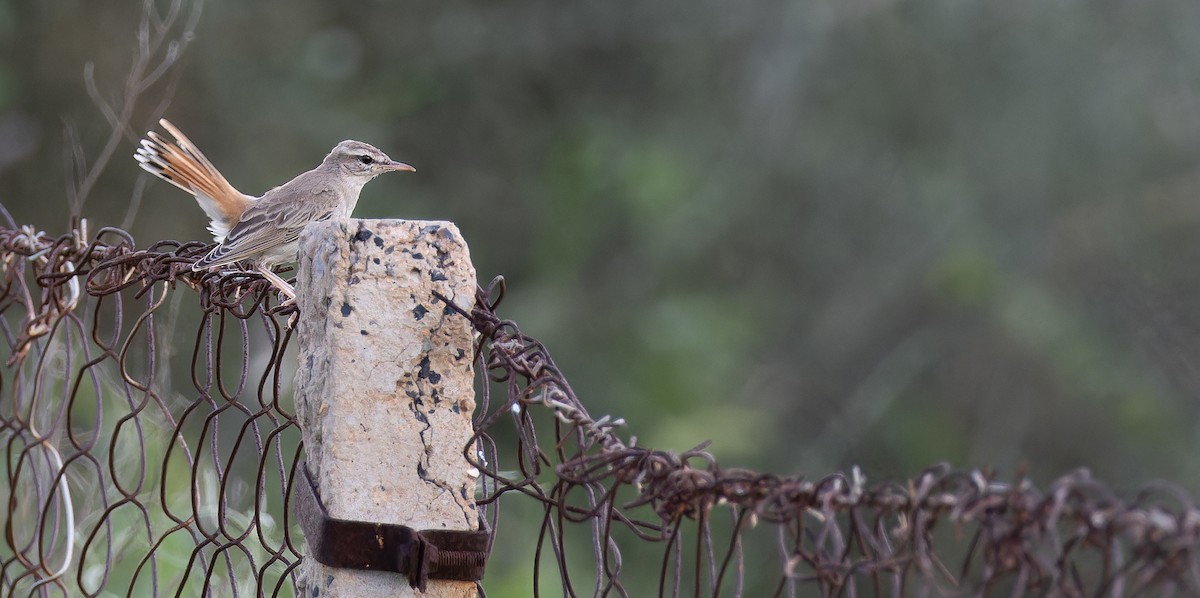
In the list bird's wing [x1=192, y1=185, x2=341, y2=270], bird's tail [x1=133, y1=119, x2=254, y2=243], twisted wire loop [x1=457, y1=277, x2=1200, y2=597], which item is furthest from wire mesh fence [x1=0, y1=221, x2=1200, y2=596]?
bird's tail [x1=133, y1=119, x2=254, y2=243]

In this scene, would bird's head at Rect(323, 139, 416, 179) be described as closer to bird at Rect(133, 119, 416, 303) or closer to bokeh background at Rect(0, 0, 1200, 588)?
bird at Rect(133, 119, 416, 303)

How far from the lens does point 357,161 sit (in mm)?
3793

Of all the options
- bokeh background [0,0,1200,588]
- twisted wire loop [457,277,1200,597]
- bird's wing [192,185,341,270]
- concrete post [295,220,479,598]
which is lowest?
twisted wire loop [457,277,1200,597]

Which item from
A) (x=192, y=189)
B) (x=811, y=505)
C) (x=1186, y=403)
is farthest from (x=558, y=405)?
(x=1186, y=403)

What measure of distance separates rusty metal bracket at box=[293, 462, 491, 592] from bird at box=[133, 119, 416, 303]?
1466 mm

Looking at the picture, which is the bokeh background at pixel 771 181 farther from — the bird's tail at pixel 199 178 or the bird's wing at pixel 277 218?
the bird's wing at pixel 277 218

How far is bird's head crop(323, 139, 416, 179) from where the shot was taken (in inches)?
148

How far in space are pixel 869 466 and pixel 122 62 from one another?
5.97 m

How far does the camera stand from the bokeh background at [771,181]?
9164 mm

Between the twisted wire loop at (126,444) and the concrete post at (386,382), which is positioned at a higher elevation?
the twisted wire loop at (126,444)

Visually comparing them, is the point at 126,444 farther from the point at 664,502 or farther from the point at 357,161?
the point at 664,502

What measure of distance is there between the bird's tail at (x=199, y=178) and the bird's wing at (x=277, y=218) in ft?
1.08

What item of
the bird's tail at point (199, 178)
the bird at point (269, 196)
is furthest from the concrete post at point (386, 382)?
the bird's tail at point (199, 178)

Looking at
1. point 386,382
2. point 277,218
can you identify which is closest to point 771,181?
point 277,218
